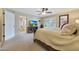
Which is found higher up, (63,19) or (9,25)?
(63,19)

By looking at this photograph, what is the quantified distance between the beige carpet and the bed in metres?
0.10

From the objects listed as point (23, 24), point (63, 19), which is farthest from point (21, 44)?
point (63, 19)

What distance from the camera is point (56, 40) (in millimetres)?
1965

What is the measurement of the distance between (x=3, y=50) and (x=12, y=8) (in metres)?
0.79

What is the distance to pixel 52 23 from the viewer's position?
6.66 feet

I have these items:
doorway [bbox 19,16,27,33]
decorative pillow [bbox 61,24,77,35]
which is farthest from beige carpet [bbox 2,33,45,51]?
decorative pillow [bbox 61,24,77,35]

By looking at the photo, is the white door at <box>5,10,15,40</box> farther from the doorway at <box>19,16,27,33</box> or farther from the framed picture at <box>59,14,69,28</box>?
the framed picture at <box>59,14,69,28</box>

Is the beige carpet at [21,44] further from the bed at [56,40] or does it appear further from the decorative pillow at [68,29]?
the decorative pillow at [68,29]

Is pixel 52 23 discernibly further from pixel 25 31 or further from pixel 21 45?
pixel 21 45

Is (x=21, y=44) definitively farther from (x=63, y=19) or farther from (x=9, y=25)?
(x=63, y=19)

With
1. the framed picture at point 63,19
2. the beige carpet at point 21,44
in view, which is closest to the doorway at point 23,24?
the beige carpet at point 21,44

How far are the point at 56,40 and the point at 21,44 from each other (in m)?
0.65
